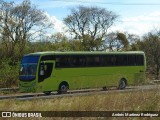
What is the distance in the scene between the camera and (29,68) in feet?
98.8

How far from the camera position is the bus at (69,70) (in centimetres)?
2964

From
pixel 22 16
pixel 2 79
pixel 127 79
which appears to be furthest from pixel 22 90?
pixel 22 16

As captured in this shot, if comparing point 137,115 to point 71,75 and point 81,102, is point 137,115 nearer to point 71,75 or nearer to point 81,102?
point 81,102

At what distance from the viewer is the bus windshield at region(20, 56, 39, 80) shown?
29688 mm

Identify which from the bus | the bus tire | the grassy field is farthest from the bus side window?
the grassy field

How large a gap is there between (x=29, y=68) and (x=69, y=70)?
3.04 m

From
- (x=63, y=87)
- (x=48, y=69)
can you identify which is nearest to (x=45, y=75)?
(x=48, y=69)

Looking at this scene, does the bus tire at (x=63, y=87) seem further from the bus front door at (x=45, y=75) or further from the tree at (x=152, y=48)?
the tree at (x=152, y=48)

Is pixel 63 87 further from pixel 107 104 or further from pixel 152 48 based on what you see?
pixel 152 48

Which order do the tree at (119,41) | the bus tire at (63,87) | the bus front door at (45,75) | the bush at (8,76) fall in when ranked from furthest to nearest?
the tree at (119,41)
the bush at (8,76)
the bus tire at (63,87)
the bus front door at (45,75)

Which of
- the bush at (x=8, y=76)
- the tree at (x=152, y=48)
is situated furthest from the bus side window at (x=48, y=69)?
the tree at (x=152, y=48)

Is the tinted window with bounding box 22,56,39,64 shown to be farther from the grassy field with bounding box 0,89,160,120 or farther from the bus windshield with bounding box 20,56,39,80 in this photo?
the grassy field with bounding box 0,89,160,120

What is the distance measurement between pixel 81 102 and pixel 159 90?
8.17 ft

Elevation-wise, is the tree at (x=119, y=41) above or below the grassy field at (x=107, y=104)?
above
